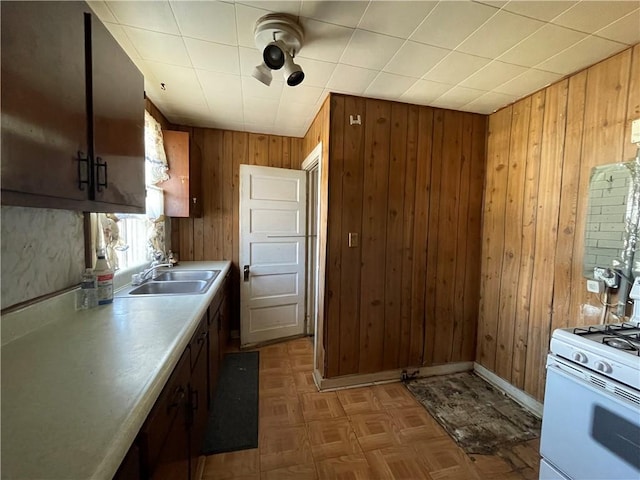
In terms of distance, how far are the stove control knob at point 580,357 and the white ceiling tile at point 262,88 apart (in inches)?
94.5

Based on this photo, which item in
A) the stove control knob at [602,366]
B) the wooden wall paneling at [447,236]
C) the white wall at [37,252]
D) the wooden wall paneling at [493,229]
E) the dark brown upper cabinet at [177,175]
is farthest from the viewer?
the dark brown upper cabinet at [177,175]

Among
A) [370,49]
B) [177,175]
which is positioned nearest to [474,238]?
[370,49]

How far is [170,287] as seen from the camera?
7.06 feet

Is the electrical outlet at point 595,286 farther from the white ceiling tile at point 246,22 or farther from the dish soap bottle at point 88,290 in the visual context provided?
the dish soap bottle at point 88,290

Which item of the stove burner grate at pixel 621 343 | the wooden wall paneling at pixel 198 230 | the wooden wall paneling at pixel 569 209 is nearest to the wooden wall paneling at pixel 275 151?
the wooden wall paneling at pixel 198 230

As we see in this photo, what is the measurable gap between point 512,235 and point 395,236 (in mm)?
957

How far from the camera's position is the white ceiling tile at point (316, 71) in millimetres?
1761

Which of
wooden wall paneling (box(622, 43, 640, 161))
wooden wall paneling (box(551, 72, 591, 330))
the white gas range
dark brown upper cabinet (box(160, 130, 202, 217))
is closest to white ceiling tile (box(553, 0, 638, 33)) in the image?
wooden wall paneling (box(622, 43, 640, 161))

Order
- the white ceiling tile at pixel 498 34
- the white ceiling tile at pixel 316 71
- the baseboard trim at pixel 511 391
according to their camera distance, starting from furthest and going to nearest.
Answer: the baseboard trim at pixel 511 391
the white ceiling tile at pixel 316 71
the white ceiling tile at pixel 498 34

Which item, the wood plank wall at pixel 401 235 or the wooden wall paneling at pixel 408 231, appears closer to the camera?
the wood plank wall at pixel 401 235

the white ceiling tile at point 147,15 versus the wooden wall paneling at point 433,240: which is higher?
the white ceiling tile at point 147,15

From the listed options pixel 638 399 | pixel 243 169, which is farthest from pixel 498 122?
pixel 243 169

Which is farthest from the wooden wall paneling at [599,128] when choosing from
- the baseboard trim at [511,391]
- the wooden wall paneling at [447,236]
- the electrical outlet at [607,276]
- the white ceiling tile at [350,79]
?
the white ceiling tile at [350,79]

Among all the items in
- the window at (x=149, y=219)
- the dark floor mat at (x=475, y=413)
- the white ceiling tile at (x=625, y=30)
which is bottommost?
the dark floor mat at (x=475, y=413)
